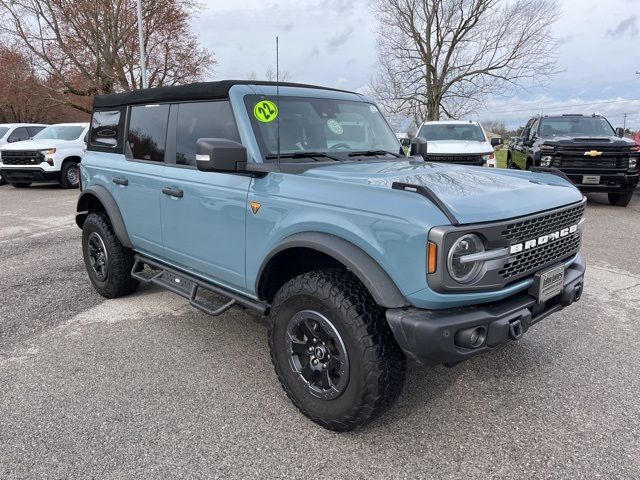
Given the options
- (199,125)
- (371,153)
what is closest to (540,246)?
(371,153)

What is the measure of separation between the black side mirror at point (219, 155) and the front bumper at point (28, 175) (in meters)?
12.6

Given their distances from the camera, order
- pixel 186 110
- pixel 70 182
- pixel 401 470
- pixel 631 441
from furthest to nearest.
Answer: pixel 70 182
pixel 186 110
pixel 631 441
pixel 401 470

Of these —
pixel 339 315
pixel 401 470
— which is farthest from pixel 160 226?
pixel 401 470

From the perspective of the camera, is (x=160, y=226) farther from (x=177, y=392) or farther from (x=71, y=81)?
(x=71, y=81)

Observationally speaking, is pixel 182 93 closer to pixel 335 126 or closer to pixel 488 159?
pixel 335 126

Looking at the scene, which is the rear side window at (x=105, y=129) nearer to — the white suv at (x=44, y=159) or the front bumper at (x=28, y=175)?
the white suv at (x=44, y=159)

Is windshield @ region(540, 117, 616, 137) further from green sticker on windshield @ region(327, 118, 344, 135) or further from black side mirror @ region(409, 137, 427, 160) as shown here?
green sticker on windshield @ region(327, 118, 344, 135)

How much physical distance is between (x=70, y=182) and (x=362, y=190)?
45.5ft

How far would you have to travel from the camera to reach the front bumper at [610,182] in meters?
9.52

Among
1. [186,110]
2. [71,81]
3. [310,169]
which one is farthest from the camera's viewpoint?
[71,81]

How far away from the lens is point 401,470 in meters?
2.37

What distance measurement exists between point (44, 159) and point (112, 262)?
35.1 ft

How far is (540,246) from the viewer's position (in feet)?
8.70

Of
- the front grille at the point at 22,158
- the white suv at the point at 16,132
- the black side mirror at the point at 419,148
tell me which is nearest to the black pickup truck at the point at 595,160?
the black side mirror at the point at 419,148
